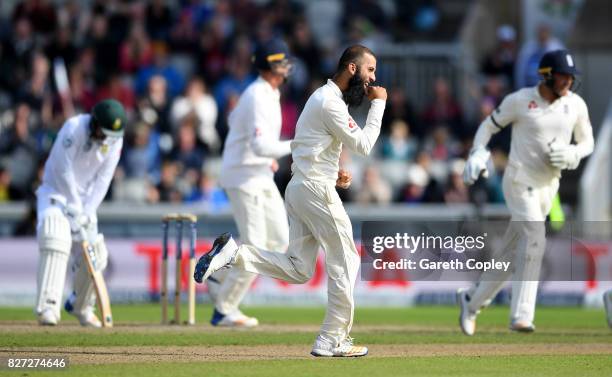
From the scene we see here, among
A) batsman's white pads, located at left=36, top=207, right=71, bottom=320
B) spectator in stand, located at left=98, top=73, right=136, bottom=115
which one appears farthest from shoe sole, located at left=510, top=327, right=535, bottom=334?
spectator in stand, located at left=98, top=73, right=136, bottom=115

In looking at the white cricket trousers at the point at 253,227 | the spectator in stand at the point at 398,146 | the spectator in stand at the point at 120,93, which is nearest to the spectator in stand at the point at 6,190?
the spectator in stand at the point at 120,93

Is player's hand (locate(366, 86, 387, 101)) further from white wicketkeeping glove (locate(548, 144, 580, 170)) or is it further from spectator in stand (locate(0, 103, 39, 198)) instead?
spectator in stand (locate(0, 103, 39, 198))

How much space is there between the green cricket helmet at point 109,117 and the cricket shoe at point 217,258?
2345mm

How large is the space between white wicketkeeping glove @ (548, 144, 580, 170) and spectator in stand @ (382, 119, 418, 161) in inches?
Result: 329

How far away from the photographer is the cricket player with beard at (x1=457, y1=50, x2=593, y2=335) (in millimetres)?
11594

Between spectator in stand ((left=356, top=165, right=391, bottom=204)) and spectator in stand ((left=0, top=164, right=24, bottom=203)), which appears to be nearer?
spectator in stand ((left=0, top=164, right=24, bottom=203))

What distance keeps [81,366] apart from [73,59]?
12.7 meters

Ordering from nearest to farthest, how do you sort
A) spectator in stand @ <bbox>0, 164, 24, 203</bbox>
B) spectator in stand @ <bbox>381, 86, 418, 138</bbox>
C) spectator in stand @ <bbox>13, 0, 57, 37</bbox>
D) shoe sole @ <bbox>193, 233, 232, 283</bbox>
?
1. shoe sole @ <bbox>193, 233, 232, 283</bbox>
2. spectator in stand @ <bbox>0, 164, 24, 203</bbox>
3. spectator in stand @ <bbox>381, 86, 418, 138</bbox>
4. spectator in stand @ <bbox>13, 0, 57, 37</bbox>

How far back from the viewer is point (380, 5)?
2327cm

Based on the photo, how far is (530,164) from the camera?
11781 millimetres

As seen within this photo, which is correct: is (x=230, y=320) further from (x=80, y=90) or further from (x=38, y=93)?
(x=80, y=90)

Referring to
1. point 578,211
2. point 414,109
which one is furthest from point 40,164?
point 578,211

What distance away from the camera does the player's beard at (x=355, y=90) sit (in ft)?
31.1

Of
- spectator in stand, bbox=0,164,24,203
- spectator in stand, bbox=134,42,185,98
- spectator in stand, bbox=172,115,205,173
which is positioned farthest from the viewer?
spectator in stand, bbox=134,42,185,98
